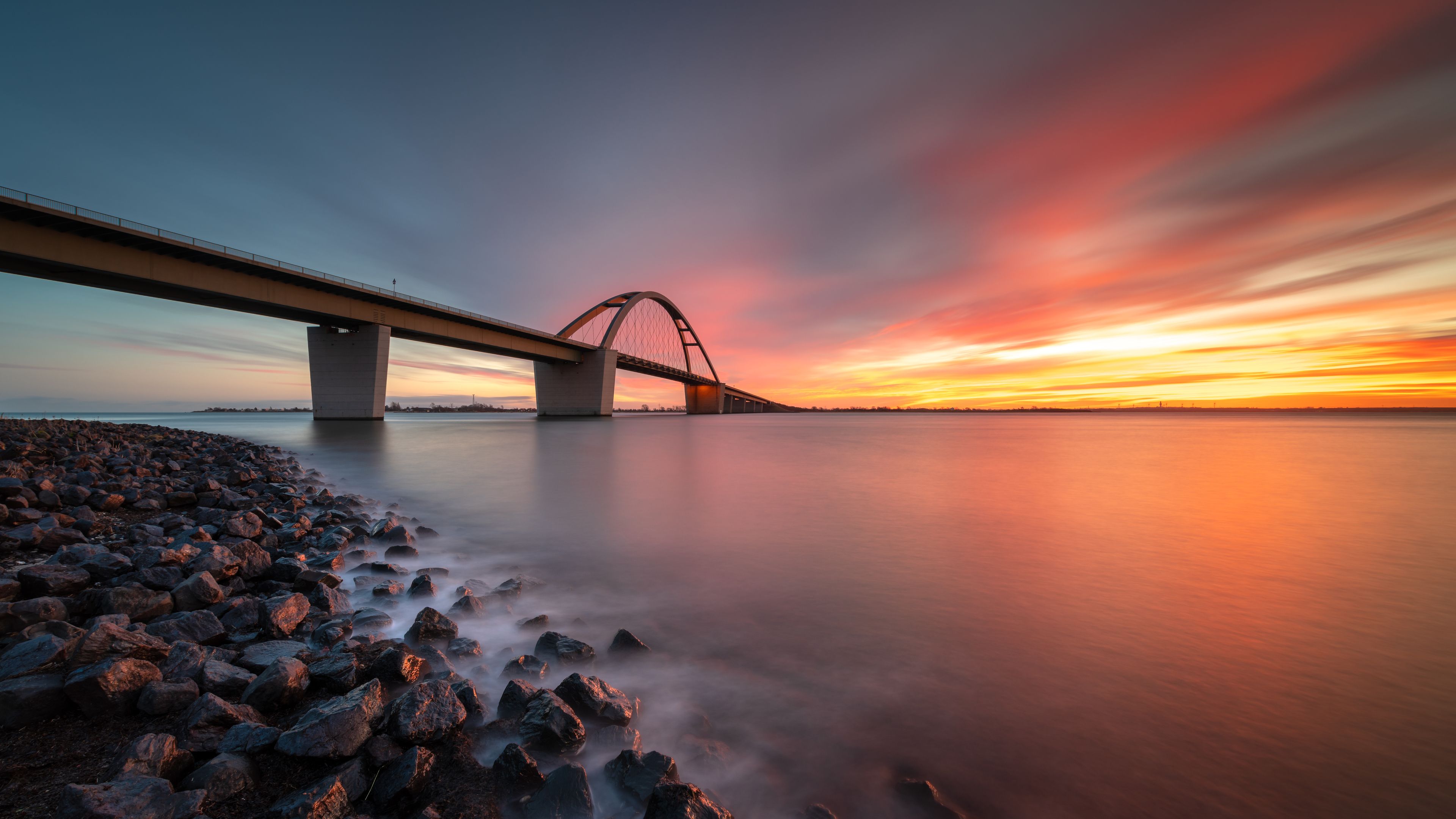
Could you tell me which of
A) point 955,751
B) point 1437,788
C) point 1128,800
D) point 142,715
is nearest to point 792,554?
point 955,751

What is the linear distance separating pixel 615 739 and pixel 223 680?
6.18ft

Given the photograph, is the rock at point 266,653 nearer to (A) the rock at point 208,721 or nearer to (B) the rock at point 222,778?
(A) the rock at point 208,721

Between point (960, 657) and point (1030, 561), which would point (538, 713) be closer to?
point (960, 657)

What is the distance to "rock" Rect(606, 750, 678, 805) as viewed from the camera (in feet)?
6.36

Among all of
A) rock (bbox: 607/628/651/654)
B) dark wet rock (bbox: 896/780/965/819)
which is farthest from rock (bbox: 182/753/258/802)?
dark wet rock (bbox: 896/780/965/819)

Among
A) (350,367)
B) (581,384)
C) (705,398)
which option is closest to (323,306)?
(350,367)

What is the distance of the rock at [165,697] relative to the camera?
2102mm

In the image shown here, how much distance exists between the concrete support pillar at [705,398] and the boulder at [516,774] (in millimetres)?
85787

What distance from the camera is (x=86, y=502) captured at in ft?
19.2

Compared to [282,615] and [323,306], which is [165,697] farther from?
[323,306]

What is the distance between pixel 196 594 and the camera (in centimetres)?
329

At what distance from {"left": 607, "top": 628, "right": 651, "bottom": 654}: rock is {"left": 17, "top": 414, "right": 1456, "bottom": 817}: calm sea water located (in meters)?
0.16

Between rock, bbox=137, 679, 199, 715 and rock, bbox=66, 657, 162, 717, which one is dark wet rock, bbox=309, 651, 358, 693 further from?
rock, bbox=66, 657, 162, 717

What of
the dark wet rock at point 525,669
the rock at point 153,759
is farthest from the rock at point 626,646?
the rock at point 153,759
